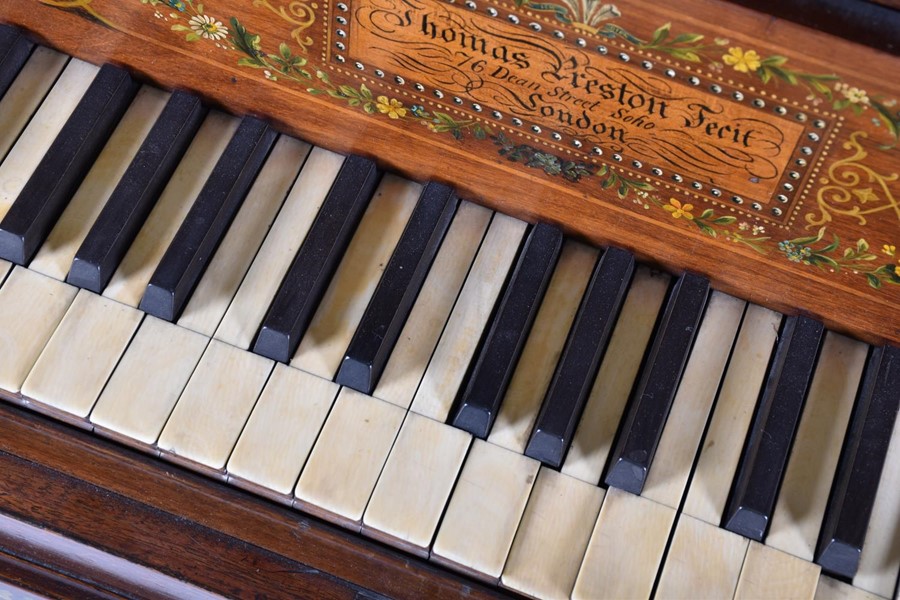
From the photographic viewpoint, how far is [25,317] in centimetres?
197

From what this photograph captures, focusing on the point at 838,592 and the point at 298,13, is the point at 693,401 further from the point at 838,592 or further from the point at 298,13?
the point at 298,13

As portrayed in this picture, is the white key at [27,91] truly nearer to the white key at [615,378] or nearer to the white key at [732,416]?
the white key at [615,378]

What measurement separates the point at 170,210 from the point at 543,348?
31.0 inches

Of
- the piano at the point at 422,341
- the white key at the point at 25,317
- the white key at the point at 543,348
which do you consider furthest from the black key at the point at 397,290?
the white key at the point at 25,317

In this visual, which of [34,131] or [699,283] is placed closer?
[699,283]

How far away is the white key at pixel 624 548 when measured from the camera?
1842mm

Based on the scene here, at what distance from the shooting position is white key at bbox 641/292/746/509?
6.25 ft

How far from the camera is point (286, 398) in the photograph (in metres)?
1.93

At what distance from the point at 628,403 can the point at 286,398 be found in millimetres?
638

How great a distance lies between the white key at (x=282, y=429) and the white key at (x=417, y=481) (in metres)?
0.15

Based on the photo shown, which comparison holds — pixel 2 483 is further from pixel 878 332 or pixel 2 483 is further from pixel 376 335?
pixel 878 332

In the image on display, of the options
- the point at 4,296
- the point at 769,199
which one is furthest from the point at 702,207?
the point at 4,296

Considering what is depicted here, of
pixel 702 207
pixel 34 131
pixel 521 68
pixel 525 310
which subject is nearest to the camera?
pixel 521 68

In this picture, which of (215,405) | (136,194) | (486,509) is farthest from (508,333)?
(136,194)
